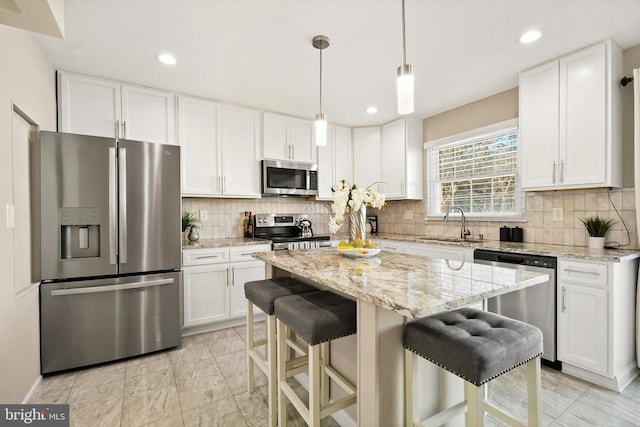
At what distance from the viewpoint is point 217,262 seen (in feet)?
10.2

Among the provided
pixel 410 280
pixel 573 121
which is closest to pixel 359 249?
pixel 410 280

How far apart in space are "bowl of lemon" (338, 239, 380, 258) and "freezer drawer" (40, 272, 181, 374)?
1.66 m

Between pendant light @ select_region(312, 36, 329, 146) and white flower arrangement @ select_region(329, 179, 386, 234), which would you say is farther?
pendant light @ select_region(312, 36, 329, 146)

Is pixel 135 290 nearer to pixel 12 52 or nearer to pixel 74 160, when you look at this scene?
pixel 74 160

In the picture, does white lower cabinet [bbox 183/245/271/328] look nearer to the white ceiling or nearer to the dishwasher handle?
the white ceiling

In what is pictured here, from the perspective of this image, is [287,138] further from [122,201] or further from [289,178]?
[122,201]

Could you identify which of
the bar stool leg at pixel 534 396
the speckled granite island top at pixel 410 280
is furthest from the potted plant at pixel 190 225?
the bar stool leg at pixel 534 396

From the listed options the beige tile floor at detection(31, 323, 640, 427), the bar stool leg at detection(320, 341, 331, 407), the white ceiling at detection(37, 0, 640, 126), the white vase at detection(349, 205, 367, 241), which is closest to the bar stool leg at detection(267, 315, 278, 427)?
the beige tile floor at detection(31, 323, 640, 427)

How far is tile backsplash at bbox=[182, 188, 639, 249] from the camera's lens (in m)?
2.38

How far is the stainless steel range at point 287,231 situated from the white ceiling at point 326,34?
161 centimetres

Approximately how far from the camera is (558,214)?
2.73m

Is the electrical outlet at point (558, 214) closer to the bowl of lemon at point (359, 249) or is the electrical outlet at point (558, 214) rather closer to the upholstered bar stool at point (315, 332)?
the bowl of lemon at point (359, 249)

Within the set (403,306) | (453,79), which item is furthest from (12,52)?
(453,79)

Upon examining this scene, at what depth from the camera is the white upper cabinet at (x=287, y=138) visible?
3.71 meters
